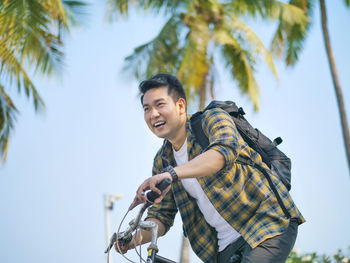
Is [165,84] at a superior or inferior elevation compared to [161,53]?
inferior

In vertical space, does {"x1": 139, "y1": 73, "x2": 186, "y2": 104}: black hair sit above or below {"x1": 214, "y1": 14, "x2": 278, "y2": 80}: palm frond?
below

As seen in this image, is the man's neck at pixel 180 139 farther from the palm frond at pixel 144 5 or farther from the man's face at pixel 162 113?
the palm frond at pixel 144 5

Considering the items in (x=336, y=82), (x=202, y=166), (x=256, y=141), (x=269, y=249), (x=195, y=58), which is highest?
(x=195, y=58)

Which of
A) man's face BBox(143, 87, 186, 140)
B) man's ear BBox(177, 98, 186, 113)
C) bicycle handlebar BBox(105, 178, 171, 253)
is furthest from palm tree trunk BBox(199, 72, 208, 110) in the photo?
bicycle handlebar BBox(105, 178, 171, 253)

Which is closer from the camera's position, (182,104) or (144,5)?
(182,104)

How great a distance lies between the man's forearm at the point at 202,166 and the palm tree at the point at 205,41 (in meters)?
11.8

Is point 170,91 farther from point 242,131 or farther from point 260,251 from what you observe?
point 260,251

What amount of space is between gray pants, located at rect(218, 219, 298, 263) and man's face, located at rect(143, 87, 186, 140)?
2.58ft

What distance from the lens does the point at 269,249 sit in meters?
2.84

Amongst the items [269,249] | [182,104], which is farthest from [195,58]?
[269,249]

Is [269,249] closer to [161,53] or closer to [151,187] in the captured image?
[151,187]

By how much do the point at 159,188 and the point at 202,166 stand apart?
0.26 m

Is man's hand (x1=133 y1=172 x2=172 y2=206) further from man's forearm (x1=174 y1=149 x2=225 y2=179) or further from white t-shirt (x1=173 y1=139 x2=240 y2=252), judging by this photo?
white t-shirt (x1=173 y1=139 x2=240 y2=252)

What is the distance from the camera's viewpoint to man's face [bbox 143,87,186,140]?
3168 mm
